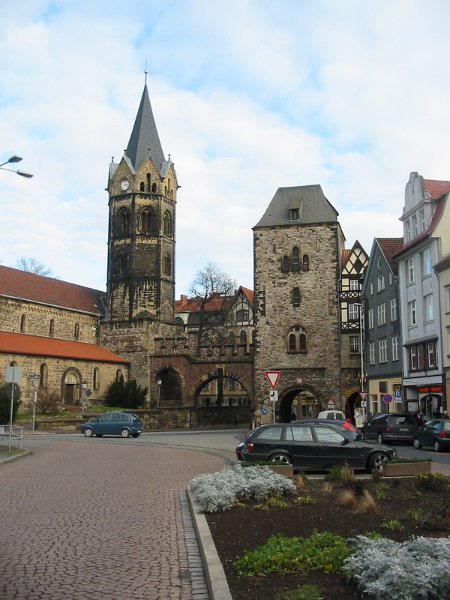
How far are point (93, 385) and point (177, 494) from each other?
4738cm

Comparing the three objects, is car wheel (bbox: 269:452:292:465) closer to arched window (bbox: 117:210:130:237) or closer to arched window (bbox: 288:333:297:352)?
arched window (bbox: 288:333:297:352)

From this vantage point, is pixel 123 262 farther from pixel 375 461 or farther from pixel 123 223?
pixel 375 461

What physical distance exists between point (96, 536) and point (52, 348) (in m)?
49.7

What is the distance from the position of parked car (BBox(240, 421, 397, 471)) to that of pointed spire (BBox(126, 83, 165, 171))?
54296mm

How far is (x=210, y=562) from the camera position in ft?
23.2

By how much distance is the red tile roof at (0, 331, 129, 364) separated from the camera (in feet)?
172

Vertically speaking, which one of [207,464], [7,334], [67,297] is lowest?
[207,464]

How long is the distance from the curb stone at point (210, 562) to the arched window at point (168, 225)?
58.8 meters

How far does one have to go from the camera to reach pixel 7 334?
183ft

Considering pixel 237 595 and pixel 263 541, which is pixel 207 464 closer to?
pixel 263 541

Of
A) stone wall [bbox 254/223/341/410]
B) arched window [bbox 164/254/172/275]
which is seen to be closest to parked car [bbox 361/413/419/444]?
stone wall [bbox 254/223/341/410]

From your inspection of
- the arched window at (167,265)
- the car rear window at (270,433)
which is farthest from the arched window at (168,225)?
the car rear window at (270,433)

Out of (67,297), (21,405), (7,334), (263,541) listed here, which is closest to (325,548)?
(263,541)

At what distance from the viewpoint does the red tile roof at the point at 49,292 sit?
59094 mm
